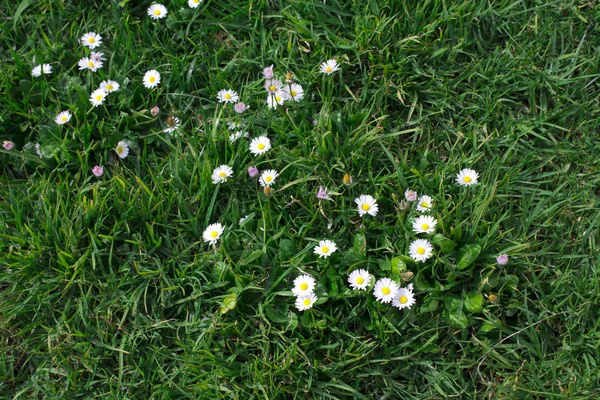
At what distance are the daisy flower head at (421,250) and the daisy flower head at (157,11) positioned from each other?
1.56m

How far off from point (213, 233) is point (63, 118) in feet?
2.77

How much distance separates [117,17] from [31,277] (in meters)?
1.25

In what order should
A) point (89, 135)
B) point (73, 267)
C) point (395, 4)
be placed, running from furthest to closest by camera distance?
point (395, 4) < point (89, 135) < point (73, 267)

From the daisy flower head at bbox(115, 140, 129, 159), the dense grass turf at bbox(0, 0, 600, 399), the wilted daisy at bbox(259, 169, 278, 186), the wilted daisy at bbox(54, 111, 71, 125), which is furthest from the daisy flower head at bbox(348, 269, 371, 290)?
the wilted daisy at bbox(54, 111, 71, 125)

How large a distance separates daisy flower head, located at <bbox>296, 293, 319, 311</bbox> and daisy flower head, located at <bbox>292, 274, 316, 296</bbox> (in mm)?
15

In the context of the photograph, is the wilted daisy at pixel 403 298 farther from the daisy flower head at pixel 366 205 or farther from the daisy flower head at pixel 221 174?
the daisy flower head at pixel 221 174

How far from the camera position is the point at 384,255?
239cm

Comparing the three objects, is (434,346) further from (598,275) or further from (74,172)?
(74,172)

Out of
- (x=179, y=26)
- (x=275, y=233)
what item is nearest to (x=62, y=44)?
(x=179, y=26)

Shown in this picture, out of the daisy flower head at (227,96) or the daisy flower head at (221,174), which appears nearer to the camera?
the daisy flower head at (221,174)

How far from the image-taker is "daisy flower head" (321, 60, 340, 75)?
106 inches

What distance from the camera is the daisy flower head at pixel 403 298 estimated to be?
7.33ft

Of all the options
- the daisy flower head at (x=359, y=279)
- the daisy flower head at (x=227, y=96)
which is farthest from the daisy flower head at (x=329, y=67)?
the daisy flower head at (x=359, y=279)

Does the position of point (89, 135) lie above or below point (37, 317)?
above
